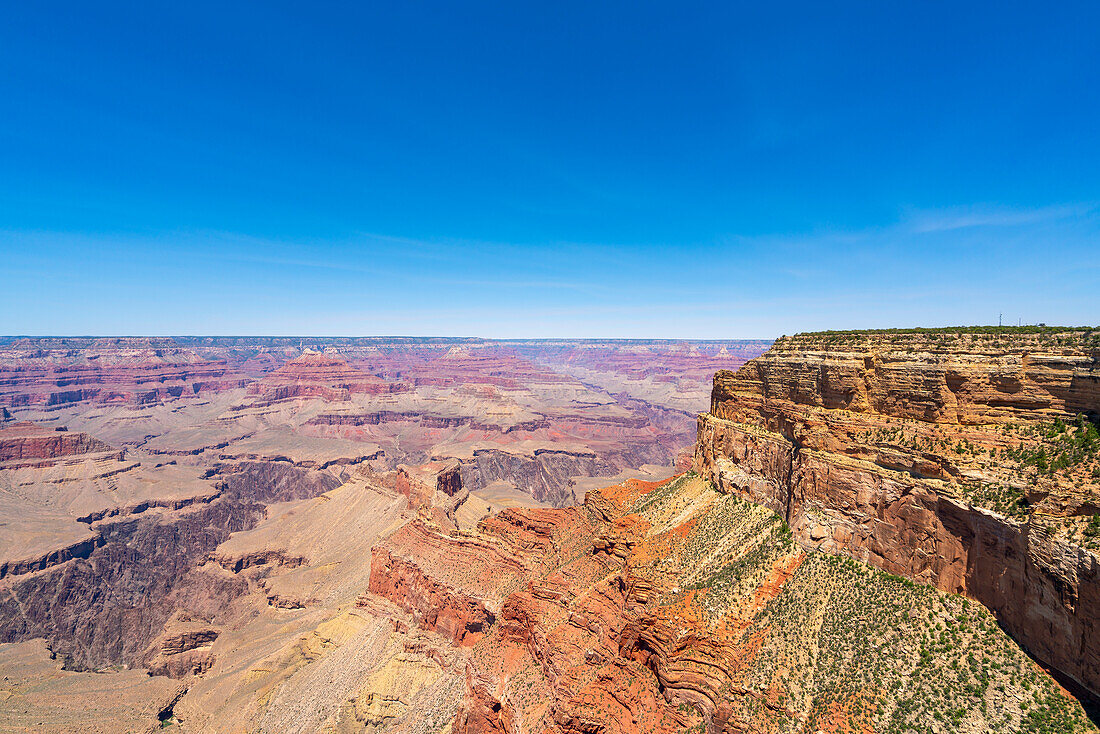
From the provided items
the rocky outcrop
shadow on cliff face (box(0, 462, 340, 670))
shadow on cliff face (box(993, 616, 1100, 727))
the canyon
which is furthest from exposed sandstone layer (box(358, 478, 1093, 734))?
the rocky outcrop

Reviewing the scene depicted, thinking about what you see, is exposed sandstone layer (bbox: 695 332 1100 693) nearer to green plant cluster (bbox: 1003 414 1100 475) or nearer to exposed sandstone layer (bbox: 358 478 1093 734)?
green plant cluster (bbox: 1003 414 1100 475)

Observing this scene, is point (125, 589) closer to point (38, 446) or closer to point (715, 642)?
point (38, 446)

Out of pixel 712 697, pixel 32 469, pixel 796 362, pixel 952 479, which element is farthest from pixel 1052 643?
pixel 32 469

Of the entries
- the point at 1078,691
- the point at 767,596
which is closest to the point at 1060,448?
the point at 1078,691

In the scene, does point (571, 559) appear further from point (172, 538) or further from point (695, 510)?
point (172, 538)

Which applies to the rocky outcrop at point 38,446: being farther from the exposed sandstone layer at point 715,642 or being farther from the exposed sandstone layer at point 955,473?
the exposed sandstone layer at point 955,473

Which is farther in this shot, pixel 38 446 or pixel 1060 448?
pixel 38 446
